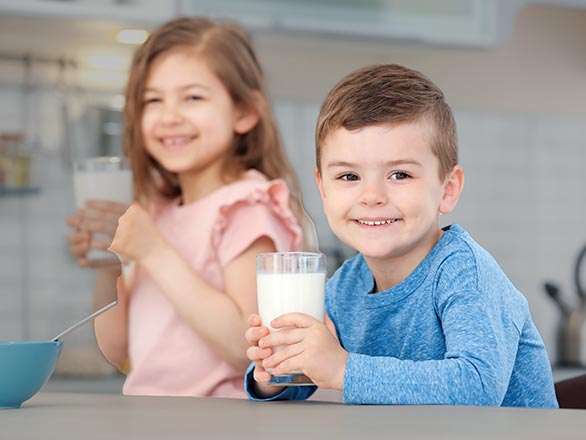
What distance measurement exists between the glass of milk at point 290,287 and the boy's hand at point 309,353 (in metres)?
0.02

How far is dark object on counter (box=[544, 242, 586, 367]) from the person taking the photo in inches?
140

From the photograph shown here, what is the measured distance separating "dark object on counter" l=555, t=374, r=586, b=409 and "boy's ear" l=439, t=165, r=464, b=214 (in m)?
0.32

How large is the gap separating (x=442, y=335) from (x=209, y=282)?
1.95 ft

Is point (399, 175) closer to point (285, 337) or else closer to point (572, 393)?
point (285, 337)

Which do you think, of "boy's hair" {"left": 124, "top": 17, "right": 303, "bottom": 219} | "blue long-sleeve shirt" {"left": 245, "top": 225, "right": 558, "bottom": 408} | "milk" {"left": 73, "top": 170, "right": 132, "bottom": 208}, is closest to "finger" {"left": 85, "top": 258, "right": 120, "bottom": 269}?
"milk" {"left": 73, "top": 170, "right": 132, "bottom": 208}

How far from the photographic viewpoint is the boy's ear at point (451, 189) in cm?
126

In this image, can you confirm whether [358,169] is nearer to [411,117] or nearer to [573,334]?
[411,117]

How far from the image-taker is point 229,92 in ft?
5.84

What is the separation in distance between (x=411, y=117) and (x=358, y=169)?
0.09 meters

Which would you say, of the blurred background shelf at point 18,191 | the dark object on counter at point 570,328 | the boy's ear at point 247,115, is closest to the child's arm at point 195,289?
the boy's ear at point 247,115

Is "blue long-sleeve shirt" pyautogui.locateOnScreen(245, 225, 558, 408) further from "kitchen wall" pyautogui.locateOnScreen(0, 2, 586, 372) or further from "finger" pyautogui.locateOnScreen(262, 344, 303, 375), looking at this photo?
"kitchen wall" pyautogui.locateOnScreen(0, 2, 586, 372)

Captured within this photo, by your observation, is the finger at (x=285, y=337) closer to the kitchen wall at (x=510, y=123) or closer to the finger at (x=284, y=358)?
the finger at (x=284, y=358)

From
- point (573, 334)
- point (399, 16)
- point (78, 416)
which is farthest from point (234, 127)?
point (573, 334)

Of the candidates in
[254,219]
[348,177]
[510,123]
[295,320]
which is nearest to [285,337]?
[295,320]
